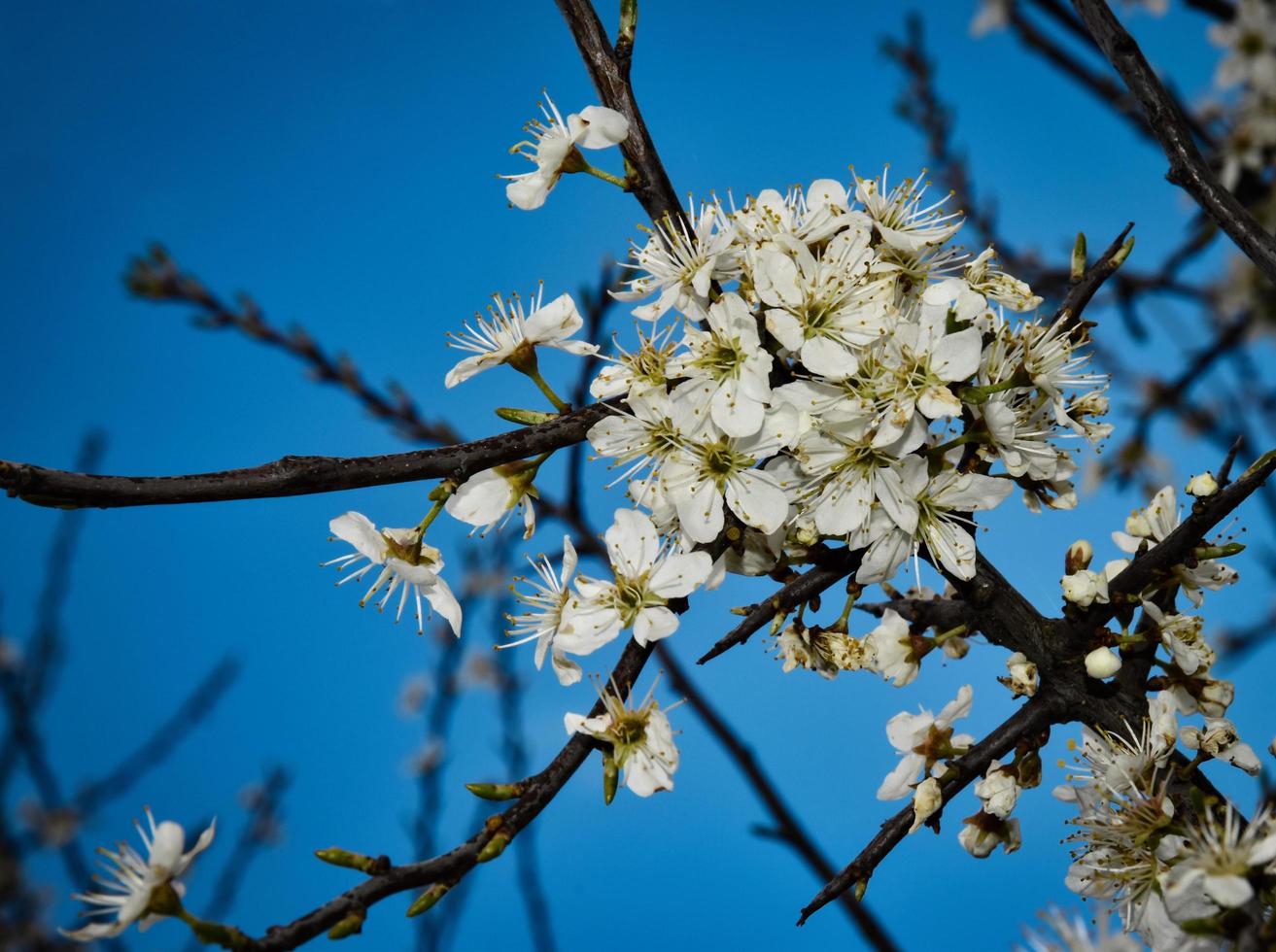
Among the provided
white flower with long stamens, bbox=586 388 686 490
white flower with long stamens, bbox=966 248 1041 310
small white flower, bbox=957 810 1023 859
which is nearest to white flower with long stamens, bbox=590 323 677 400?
white flower with long stamens, bbox=586 388 686 490

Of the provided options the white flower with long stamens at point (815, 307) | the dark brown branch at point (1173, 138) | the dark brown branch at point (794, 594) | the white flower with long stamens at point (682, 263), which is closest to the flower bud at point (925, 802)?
the dark brown branch at point (794, 594)

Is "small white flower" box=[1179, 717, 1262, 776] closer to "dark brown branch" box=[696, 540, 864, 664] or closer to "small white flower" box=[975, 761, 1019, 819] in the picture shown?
"small white flower" box=[975, 761, 1019, 819]

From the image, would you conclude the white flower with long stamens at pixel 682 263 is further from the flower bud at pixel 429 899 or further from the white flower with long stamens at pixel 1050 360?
the flower bud at pixel 429 899

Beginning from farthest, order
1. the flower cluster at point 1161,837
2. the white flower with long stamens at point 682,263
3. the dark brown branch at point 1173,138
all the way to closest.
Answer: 1. the dark brown branch at point 1173,138
2. the white flower with long stamens at point 682,263
3. the flower cluster at point 1161,837

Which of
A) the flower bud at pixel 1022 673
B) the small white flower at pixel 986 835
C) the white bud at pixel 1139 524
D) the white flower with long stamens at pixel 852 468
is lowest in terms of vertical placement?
the small white flower at pixel 986 835

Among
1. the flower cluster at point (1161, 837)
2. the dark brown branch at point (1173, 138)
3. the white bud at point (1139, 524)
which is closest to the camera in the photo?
the flower cluster at point (1161, 837)

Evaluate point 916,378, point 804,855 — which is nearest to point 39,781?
point 804,855

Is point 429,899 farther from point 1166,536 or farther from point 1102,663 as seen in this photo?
point 1166,536

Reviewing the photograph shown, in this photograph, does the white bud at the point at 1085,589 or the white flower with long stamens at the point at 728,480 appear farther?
the white bud at the point at 1085,589

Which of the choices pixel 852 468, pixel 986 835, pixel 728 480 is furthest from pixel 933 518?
pixel 986 835
